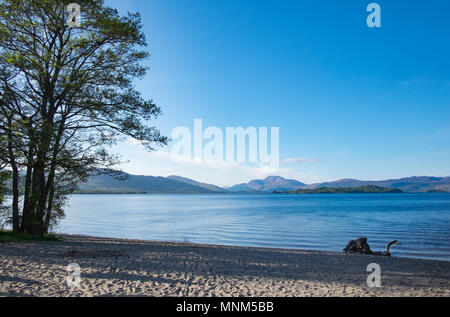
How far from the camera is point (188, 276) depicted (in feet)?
30.5

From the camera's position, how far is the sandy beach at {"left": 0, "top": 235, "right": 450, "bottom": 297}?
7551mm

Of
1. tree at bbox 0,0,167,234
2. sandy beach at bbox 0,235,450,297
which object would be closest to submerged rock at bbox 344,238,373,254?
sandy beach at bbox 0,235,450,297

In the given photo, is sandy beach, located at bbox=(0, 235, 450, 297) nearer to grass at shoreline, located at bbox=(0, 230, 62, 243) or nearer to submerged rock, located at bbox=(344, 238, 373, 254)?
grass at shoreline, located at bbox=(0, 230, 62, 243)

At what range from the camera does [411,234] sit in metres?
30.0

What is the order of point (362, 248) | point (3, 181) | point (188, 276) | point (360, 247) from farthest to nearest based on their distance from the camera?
point (360, 247) → point (362, 248) → point (3, 181) → point (188, 276)

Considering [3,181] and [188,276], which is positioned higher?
[3,181]

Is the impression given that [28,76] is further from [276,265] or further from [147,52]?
[276,265]

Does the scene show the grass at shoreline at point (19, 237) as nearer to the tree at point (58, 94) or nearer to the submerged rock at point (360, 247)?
the tree at point (58, 94)

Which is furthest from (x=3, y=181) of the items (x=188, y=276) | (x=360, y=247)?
(x=360, y=247)

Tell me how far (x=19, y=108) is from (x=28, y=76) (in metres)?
1.73

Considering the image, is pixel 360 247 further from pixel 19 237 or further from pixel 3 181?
pixel 3 181

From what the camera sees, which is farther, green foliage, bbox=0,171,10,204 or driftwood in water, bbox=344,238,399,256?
driftwood in water, bbox=344,238,399,256

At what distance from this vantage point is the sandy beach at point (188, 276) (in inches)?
297
